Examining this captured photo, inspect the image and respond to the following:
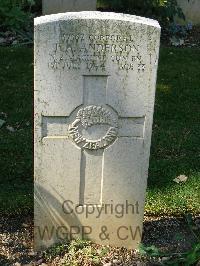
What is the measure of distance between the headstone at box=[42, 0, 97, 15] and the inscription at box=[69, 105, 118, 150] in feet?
16.6

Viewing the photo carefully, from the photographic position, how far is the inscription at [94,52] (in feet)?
10.6

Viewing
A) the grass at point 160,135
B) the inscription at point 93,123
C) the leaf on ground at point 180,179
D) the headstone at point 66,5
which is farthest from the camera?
the headstone at point 66,5

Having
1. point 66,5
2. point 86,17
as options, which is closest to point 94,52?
point 86,17

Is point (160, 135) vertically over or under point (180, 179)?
over

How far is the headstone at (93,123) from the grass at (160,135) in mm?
565

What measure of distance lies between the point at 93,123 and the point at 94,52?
1.56 feet

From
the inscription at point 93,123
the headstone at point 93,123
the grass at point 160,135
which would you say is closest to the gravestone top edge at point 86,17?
the headstone at point 93,123

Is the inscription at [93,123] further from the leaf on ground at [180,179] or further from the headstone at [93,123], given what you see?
the leaf on ground at [180,179]

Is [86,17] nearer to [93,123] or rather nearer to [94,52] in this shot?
[94,52]

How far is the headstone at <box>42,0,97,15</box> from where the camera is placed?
8.22m

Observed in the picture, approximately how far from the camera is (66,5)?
8297 mm

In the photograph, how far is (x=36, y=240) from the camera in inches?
149

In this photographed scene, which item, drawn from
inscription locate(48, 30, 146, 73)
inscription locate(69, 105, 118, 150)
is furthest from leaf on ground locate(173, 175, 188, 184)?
inscription locate(48, 30, 146, 73)

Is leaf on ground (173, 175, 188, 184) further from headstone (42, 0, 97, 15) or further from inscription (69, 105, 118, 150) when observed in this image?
headstone (42, 0, 97, 15)
